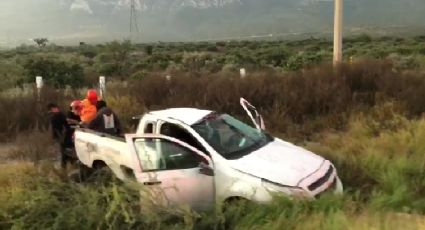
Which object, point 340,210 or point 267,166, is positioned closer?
point 340,210

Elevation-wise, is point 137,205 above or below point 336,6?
below

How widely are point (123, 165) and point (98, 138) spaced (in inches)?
41.3

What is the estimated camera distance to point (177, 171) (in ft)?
25.5

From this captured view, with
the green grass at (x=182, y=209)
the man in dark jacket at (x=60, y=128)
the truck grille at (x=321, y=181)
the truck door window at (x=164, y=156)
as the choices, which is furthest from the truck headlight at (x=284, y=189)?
the man in dark jacket at (x=60, y=128)

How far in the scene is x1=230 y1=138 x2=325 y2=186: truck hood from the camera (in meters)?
7.38

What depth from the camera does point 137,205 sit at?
6812 mm

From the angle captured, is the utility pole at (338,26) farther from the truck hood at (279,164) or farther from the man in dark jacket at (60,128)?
the truck hood at (279,164)

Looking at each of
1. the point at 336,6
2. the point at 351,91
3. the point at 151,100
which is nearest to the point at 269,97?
the point at 351,91

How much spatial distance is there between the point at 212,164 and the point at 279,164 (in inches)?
33.7

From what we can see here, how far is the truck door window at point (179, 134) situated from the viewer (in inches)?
321

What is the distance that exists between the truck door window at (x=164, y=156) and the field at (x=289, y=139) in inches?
30.8

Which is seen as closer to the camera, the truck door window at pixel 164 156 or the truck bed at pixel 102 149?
the truck door window at pixel 164 156

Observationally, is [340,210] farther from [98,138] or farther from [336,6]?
[336,6]

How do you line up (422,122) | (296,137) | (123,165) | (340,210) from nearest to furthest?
(340,210), (123,165), (422,122), (296,137)
